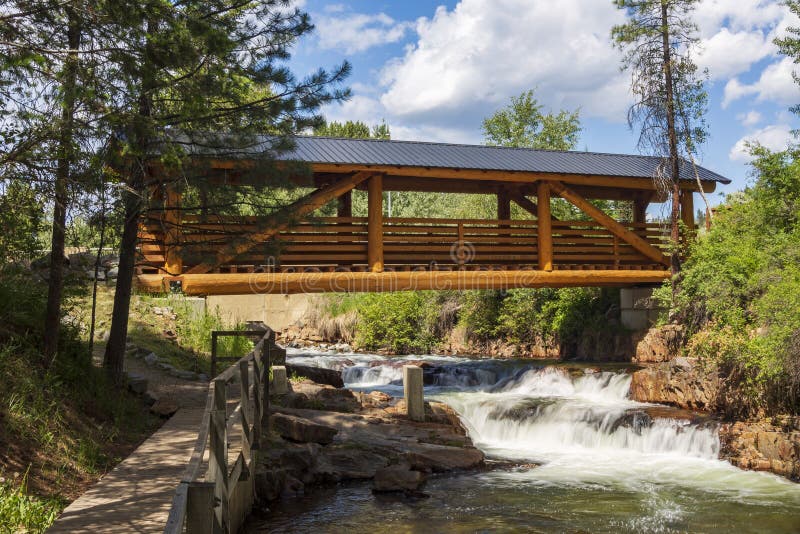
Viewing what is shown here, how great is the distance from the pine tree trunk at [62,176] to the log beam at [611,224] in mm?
10720

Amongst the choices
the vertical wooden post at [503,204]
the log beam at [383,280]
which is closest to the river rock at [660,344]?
the log beam at [383,280]

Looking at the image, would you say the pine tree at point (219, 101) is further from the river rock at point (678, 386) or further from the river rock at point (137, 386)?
the river rock at point (678, 386)

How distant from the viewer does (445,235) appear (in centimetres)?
1501

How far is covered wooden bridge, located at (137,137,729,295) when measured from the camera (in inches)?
499

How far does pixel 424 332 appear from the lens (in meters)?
23.7

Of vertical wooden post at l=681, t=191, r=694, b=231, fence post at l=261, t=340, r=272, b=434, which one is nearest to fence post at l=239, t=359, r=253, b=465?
fence post at l=261, t=340, r=272, b=434

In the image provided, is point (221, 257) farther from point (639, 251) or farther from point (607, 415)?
point (639, 251)

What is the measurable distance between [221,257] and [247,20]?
2949 mm

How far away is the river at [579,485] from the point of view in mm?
6719

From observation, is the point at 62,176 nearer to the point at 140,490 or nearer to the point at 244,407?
the point at 244,407

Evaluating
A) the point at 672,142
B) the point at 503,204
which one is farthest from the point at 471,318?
the point at 672,142

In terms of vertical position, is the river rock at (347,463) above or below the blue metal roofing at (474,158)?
below

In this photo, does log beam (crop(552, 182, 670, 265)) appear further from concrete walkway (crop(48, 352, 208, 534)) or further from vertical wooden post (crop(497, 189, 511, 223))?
concrete walkway (crop(48, 352, 208, 534))

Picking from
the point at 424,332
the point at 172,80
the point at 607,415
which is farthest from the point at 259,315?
the point at 172,80
